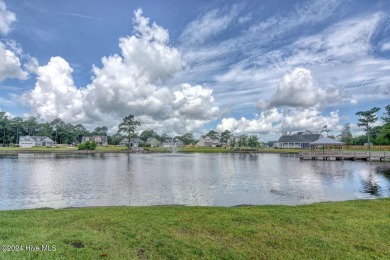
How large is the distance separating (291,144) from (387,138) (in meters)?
51.4

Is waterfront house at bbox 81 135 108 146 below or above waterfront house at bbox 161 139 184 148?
above

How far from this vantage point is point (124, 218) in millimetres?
8922

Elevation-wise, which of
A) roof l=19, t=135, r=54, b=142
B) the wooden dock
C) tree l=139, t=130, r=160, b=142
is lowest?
the wooden dock

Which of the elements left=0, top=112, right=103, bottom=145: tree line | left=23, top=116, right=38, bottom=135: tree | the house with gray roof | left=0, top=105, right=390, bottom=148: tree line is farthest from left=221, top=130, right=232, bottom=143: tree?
left=23, top=116, right=38, bottom=135: tree

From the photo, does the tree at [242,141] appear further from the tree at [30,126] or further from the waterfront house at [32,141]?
the tree at [30,126]

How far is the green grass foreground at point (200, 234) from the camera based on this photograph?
235 inches

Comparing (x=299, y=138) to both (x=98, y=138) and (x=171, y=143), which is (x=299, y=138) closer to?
(x=171, y=143)

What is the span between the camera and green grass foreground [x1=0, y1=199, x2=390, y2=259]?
5969mm

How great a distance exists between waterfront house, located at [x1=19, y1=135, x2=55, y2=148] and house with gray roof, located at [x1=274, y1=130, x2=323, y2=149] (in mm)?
99054

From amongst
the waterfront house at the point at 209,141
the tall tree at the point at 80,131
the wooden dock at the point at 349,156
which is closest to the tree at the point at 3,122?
the tall tree at the point at 80,131

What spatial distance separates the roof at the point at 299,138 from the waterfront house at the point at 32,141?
3906 inches

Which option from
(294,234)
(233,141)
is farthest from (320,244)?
(233,141)

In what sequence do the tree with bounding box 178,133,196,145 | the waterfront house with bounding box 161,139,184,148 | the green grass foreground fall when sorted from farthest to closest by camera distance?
the tree with bounding box 178,133,196,145 → the waterfront house with bounding box 161,139,184,148 → the green grass foreground

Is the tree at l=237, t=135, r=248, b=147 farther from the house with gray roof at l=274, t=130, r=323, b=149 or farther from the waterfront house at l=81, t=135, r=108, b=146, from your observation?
the waterfront house at l=81, t=135, r=108, b=146
